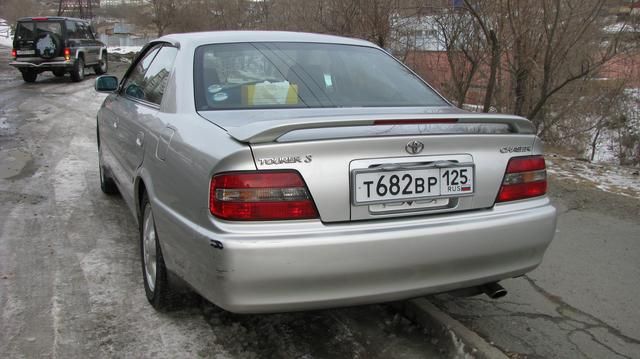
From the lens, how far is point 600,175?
6.98 m

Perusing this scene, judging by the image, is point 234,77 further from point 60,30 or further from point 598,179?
point 60,30

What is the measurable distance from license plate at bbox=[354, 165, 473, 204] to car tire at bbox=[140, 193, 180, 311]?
4.24 feet

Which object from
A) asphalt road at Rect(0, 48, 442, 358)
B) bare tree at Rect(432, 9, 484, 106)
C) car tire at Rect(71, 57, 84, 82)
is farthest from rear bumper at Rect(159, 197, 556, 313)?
car tire at Rect(71, 57, 84, 82)

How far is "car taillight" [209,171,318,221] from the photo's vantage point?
94.3 inches

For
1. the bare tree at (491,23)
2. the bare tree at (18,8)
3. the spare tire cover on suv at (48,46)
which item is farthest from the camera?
the bare tree at (18,8)

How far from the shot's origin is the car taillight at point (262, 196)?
2.40 m

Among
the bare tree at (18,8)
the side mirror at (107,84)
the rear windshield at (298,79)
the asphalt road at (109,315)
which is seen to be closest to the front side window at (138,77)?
the side mirror at (107,84)

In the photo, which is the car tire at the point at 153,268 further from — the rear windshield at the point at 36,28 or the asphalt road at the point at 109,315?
the rear windshield at the point at 36,28

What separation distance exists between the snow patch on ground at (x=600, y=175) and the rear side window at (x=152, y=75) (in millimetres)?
4606

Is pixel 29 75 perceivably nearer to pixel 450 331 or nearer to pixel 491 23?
pixel 491 23

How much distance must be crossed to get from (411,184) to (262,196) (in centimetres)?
66

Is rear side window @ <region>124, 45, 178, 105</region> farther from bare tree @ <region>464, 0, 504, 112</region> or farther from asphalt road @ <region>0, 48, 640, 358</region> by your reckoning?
bare tree @ <region>464, 0, 504, 112</region>

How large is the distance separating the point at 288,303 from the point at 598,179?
5.40 meters

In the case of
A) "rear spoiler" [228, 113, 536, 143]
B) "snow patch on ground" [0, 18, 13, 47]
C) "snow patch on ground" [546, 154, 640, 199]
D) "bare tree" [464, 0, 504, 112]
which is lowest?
"snow patch on ground" [546, 154, 640, 199]
